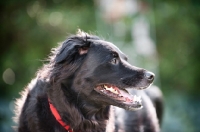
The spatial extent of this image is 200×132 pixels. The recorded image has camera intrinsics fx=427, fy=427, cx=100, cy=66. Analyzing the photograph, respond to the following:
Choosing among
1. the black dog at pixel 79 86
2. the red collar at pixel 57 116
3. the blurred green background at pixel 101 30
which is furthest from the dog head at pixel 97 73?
the blurred green background at pixel 101 30

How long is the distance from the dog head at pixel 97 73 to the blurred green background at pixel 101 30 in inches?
218

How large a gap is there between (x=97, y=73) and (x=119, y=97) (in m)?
0.33

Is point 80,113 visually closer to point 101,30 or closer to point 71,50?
point 71,50

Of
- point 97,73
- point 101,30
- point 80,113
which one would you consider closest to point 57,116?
point 80,113

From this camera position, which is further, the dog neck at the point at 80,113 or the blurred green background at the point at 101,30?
the blurred green background at the point at 101,30

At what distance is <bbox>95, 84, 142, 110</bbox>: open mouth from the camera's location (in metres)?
4.15

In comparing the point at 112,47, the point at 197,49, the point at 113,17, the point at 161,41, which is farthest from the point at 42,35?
the point at 112,47

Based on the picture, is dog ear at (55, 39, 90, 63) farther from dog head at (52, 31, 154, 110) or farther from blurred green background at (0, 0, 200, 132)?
blurred green background at (0, 0, 200, 132)

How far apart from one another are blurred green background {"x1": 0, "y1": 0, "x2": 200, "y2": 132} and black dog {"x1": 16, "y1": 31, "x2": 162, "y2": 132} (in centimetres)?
549

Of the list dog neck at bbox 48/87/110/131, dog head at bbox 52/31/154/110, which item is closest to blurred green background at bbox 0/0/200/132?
dog neck at bbox 48/87/110/131

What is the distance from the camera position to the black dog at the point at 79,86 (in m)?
4.11

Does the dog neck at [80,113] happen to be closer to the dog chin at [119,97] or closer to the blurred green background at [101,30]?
the dog chin at [119,97]

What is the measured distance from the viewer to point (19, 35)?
10.5 metres

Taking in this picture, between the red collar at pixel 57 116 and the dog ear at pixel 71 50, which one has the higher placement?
the dog ear at pixel 71 50
